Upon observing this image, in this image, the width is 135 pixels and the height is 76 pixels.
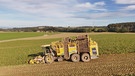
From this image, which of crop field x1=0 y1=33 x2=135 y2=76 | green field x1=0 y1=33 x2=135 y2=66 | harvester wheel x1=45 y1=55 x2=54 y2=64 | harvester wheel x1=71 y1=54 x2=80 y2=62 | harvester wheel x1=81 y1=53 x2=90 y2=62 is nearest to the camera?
crop field x1=0 y1=33 x2=135 y2=76

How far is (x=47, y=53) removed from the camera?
846 inches

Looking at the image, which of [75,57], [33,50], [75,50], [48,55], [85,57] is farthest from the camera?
[33,50]

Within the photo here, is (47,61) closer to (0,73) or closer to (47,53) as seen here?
(47,53)

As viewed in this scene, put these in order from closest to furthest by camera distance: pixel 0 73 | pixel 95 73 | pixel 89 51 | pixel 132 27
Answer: pixel 95 73
pixel 0 73
pixel 89 51
pixel 132 27

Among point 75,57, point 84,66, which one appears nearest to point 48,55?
point 75,57

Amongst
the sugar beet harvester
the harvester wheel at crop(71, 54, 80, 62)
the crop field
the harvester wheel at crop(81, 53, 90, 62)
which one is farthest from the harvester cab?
the harvester wheel at crop(81, 53, 90, 62)

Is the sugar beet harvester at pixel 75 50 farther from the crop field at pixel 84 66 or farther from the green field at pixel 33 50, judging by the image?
the green field at pixel 33 50

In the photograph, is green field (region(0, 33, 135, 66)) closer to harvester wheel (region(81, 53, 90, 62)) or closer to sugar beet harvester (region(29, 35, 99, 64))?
sugar beet harvester (region(29, 35, 99, 64))

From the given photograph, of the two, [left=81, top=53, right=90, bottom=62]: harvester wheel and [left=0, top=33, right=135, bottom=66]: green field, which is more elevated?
[left=81, top=53, right=90, bottom=62]: harvester wheel

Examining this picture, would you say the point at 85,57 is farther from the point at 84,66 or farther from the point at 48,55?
the point at 48,55

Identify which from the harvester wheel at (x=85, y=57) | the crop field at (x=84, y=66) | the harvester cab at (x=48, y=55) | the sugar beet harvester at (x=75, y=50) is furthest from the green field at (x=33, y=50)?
the harvester wheel at (x=85, y=57)

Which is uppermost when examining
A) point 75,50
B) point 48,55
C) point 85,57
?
point 75,50

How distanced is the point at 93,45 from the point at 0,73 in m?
8.49

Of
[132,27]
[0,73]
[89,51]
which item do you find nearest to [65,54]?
[89,51]
